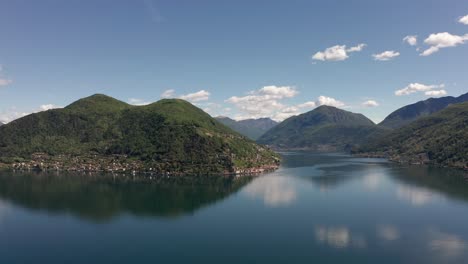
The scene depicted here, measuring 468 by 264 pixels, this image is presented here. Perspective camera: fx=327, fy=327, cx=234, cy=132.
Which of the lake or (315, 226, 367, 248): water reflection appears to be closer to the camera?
the lake

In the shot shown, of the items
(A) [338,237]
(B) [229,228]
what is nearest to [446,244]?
(A) [338,237]

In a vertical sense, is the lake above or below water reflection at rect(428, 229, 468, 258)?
above

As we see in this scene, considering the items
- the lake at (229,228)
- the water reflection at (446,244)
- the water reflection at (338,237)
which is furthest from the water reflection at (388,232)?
the water reflection at (446,244)

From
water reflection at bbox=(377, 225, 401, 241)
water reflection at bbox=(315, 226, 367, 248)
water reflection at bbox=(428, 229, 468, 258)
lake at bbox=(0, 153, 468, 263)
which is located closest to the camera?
water reflection at bbox=(428, 229, 468, 258)

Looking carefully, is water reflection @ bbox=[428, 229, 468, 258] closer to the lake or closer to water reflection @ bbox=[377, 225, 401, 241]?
the lake

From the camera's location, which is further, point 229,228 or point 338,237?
point 229,228

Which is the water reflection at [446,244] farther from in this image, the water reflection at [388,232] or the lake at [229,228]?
the water reflection at [388,232]

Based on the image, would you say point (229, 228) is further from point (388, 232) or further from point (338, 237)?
point (388, 232)

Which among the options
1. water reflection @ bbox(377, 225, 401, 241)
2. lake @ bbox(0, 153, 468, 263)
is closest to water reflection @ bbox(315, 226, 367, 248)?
lake @ bbox(0, 153, 468, 263)
